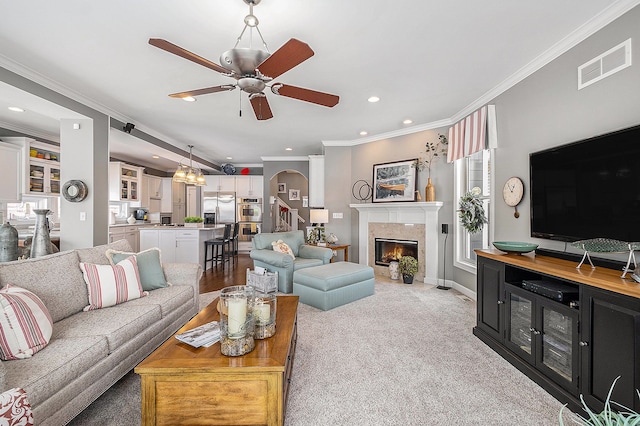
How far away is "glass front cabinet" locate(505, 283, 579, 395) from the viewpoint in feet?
6.41

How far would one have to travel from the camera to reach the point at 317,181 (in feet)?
21.4

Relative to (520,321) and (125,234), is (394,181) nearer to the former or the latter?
(520,321)

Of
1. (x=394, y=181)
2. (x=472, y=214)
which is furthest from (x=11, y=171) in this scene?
(x=472, y=214)

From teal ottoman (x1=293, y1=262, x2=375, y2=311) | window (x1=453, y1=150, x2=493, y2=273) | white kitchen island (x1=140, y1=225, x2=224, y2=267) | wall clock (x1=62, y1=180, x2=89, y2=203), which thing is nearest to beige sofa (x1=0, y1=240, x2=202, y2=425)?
teal ottoman (x1=293, y1=262, x2=375, y2=311)

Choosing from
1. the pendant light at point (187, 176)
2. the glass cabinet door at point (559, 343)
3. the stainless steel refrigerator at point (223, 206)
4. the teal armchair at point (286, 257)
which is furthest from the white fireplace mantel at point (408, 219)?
the stainless steel refrigerator at point (223, 206)

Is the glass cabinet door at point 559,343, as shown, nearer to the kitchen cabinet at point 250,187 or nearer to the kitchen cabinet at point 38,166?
the kitchen cabinet at point 38,166

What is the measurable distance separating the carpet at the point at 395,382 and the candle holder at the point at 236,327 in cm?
55

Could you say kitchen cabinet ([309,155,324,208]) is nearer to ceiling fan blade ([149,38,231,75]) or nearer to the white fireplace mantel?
the white fireplace mantel

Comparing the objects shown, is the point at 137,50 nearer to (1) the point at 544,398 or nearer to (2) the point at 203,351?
(2) the point at 203,351

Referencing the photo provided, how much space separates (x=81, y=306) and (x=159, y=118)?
332 cm

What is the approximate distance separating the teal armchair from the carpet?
105cm

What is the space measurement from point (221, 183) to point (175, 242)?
3.26 m

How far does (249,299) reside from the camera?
1903mm

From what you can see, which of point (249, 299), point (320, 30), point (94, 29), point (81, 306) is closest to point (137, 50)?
point (94, 29)
